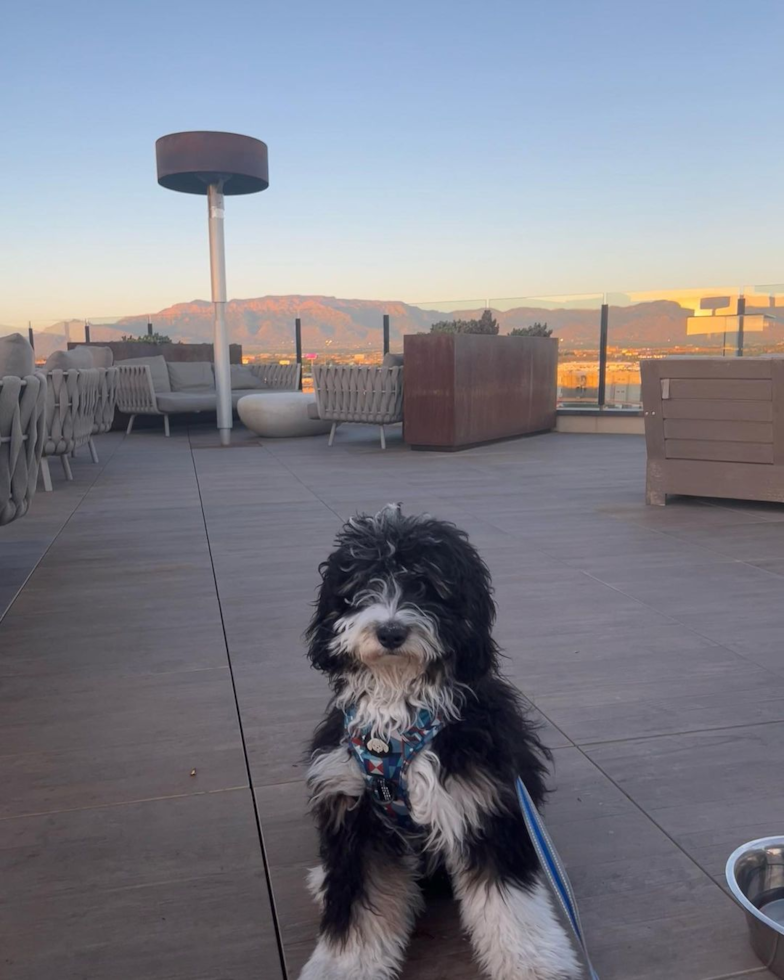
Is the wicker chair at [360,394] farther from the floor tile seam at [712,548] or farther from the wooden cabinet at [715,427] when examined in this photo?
the floor tile seam at [712,548]

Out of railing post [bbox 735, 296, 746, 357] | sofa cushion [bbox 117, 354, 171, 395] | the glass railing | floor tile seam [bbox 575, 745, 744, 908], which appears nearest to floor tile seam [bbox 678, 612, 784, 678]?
floor tile seam [bbox 575, 745, 744, 908]

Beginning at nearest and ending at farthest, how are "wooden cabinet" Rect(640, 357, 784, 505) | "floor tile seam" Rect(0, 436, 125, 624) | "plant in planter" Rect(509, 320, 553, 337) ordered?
"floor tile seam" Rect(0, 436, 125, 624) → "wooden cabinet" Rect(640, 357, 784, 505) → "plant in planter" Rect(509, 320, 553, 337)

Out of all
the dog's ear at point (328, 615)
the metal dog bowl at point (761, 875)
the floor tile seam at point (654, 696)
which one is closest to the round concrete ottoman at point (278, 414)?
the floor tile seam at point (654, 696)

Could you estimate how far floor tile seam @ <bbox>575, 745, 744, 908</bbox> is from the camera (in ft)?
5.64

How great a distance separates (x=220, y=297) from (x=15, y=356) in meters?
6.82

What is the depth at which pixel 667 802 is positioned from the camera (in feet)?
6.57

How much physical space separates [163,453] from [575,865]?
8604mm

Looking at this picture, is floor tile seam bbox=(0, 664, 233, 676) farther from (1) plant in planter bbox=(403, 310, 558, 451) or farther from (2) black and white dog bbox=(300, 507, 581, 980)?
(1) plant in planter bbox=(403, 310, 558, 451)

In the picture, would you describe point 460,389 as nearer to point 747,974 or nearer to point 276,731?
point 276,731

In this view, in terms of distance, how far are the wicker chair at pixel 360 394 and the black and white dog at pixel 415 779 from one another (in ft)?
26.7

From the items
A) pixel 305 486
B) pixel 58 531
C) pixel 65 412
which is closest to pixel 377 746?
pixel 58 531

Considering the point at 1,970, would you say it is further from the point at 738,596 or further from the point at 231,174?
the point at 231,174

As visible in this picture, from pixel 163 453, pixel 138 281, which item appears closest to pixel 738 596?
pixel 163 453

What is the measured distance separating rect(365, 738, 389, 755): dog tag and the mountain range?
976 centimetres
